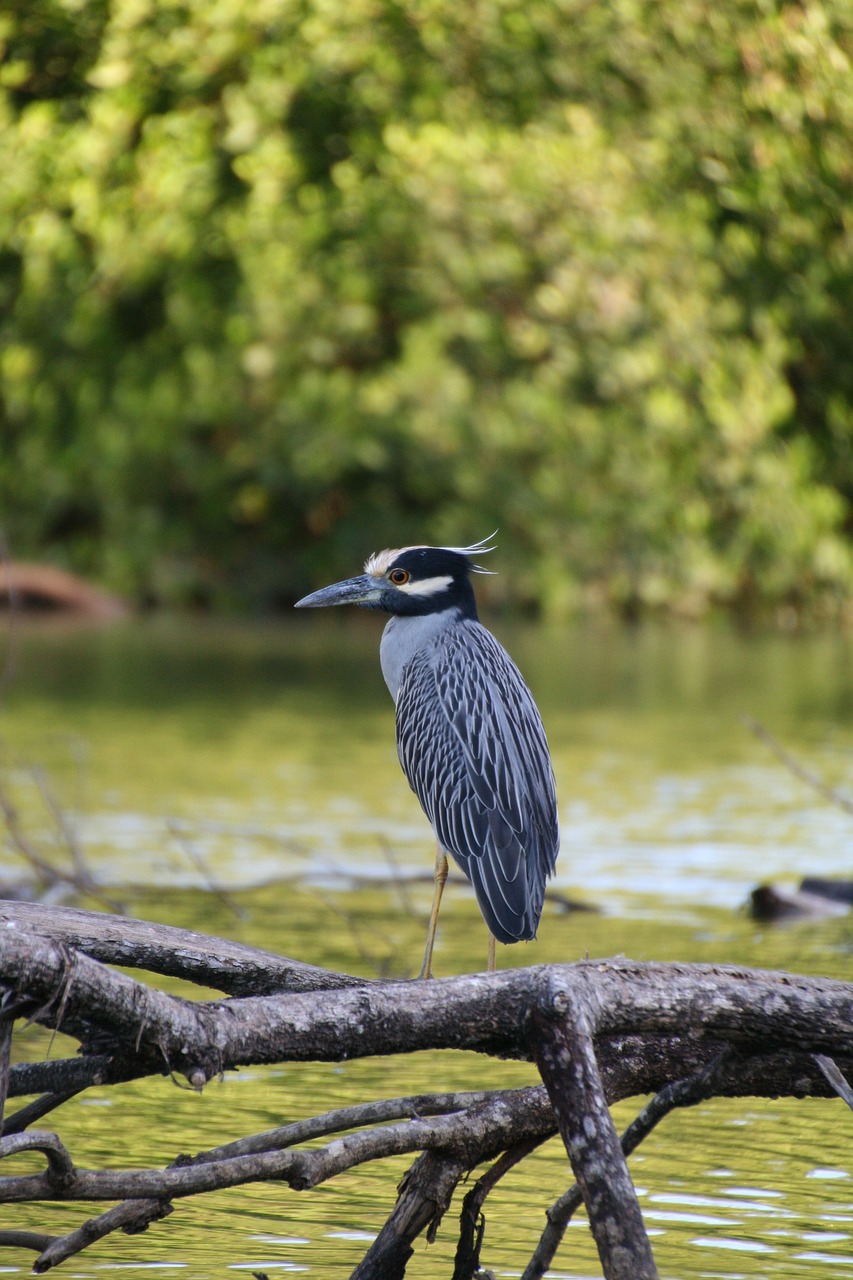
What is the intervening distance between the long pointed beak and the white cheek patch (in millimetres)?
81

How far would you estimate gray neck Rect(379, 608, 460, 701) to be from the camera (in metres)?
6.47

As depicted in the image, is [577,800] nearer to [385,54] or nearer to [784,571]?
[784,571]

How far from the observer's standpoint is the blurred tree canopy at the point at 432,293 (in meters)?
34.3

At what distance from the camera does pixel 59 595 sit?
32.0 meters

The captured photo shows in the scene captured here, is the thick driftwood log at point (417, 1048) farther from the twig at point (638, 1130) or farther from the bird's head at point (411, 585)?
the bird's head at point (411, 585)

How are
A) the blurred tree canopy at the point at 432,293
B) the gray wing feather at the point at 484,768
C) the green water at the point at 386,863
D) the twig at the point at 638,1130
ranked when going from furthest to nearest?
the blurred tree canopy at the point at 432,293 → the gray wing feather at the point at 484,768 → the green water at the point at 386,863 → the twig at the point at 638,1130

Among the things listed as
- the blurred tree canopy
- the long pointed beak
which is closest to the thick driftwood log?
the long pointed beak

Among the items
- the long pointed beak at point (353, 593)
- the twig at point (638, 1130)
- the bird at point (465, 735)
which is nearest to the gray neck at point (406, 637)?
the bird at point (465, 735)

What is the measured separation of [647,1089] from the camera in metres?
3.95

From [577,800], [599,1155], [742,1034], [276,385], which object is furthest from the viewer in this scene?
[276,385]

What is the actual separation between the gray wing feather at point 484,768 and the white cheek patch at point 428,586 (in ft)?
0.44

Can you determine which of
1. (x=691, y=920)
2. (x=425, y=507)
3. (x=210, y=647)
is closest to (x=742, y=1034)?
(x=691, y=920)

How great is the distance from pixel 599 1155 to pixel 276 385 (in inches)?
1250

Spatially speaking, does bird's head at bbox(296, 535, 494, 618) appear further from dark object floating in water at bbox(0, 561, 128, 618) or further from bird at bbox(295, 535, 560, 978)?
dark object floating in water at bbox(0, 561, 128, 618)
